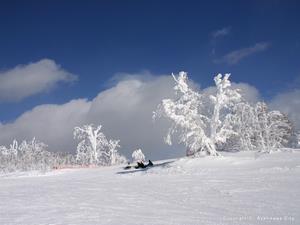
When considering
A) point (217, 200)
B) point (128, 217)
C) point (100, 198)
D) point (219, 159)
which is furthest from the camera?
point (219, 159)

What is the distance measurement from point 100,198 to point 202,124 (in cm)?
2525

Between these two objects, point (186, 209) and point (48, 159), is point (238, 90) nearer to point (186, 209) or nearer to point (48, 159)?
point (186, 209)

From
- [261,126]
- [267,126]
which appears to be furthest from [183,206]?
[261,126]

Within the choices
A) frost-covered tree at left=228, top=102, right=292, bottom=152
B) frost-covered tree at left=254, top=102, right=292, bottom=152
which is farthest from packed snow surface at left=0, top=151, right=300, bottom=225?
frost-covered tree at left=254, top=102, right=292, bottom=152

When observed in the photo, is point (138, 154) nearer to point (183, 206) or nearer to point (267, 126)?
point (267, 126)

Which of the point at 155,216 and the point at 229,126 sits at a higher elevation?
the point at 229,126

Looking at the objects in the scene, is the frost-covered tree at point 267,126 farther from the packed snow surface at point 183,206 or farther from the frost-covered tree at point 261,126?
the packed snow surface at point 183,206

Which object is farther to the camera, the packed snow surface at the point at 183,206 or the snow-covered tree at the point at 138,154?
the snow-covered tree at the point at 138,154

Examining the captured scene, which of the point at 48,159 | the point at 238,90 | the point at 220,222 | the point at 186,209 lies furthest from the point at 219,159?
the point at 48,159

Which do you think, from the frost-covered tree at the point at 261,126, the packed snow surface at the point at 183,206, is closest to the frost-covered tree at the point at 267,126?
the frost-covered tree at the point at 261,126

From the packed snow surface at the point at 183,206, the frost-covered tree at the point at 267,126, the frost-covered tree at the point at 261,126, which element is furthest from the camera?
the frost-covered tree at the point at 267,126

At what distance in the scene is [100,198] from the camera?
59.4 ft

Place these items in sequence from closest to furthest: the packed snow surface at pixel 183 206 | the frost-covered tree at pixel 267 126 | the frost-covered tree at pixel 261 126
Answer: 1. the packed snow surface at pixel 183 206
2. the frost-covered tree at pixel 261 126
3. the frost-covered tree at pixel 267 126

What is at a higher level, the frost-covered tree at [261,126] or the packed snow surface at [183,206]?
the frost-covered tree at [261,126]
